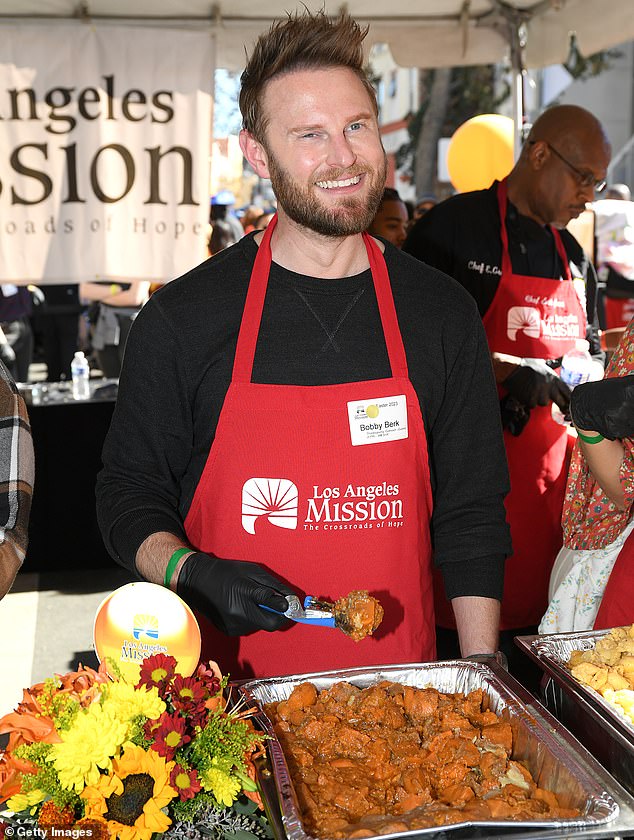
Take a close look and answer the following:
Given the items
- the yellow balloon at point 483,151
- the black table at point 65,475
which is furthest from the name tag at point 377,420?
the yellow balloon at point 483,151

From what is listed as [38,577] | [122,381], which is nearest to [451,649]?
[122,381]

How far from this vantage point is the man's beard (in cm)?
169

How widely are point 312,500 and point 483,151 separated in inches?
215

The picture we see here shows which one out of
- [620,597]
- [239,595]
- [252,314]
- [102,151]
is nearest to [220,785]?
[239,595]

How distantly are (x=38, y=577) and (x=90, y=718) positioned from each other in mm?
4185

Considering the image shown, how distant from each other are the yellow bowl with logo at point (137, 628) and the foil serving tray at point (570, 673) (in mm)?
600

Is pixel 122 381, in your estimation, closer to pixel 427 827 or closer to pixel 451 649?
pixel 427 827

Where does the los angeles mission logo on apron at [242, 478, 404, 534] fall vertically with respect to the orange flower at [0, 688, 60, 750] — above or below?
above

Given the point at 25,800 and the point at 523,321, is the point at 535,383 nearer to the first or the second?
the point at 523,321

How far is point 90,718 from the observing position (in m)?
1.08

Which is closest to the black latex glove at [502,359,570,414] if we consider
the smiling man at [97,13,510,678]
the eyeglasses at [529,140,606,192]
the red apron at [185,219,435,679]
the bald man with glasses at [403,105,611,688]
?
the bald man with glasses at [403,105,611,688]

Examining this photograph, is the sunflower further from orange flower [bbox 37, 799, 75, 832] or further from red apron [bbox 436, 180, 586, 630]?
red apron [bbox 436, 180, 586, 630]

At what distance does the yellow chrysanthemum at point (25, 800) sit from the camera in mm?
1071

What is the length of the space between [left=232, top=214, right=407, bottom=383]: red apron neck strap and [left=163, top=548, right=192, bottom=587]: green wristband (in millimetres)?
340
